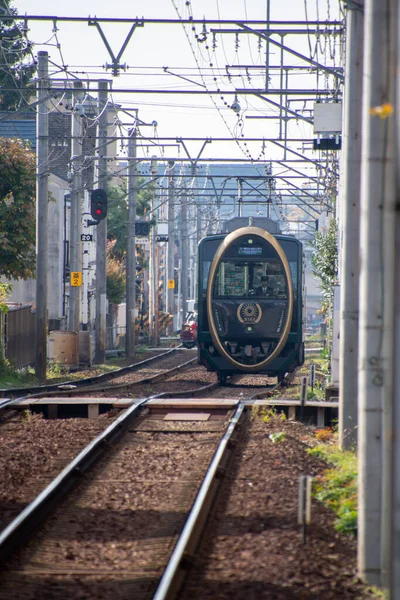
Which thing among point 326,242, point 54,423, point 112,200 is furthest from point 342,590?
point 112,200

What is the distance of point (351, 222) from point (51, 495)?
14.0ft

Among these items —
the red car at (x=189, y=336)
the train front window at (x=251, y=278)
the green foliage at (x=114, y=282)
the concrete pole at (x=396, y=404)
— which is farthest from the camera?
the green foliage at (x=114, y=282)

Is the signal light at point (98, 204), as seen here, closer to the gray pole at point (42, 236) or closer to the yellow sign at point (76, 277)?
the yellow sign at point (76, 277)

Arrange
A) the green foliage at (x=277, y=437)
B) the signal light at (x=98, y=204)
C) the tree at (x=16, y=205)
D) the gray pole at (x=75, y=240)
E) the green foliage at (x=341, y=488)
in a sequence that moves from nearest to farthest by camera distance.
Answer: the green foliage at (x=341, y=488)
the green foliage at (x=277, y=437)
the tree at (x=16, y=205)
the signal light at (x=98, y=204)
the gray pole at (x=75, y=240)

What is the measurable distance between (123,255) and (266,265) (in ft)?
104

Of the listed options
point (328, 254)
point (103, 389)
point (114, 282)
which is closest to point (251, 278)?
point (103, 389)

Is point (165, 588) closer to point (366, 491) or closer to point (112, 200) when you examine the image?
point (366, 491)

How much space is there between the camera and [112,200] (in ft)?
171

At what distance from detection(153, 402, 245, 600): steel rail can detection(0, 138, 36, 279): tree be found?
1760cm

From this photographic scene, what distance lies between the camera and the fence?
1072 inches

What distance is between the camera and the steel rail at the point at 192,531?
6.44m

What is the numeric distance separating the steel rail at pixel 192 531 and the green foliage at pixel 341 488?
3.38ft

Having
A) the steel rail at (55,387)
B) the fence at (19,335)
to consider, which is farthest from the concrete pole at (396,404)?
the fence at (19,335)

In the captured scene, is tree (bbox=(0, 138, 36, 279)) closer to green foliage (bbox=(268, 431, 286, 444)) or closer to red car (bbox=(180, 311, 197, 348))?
green foliage (bbox=(268, 431, 286, 444))
